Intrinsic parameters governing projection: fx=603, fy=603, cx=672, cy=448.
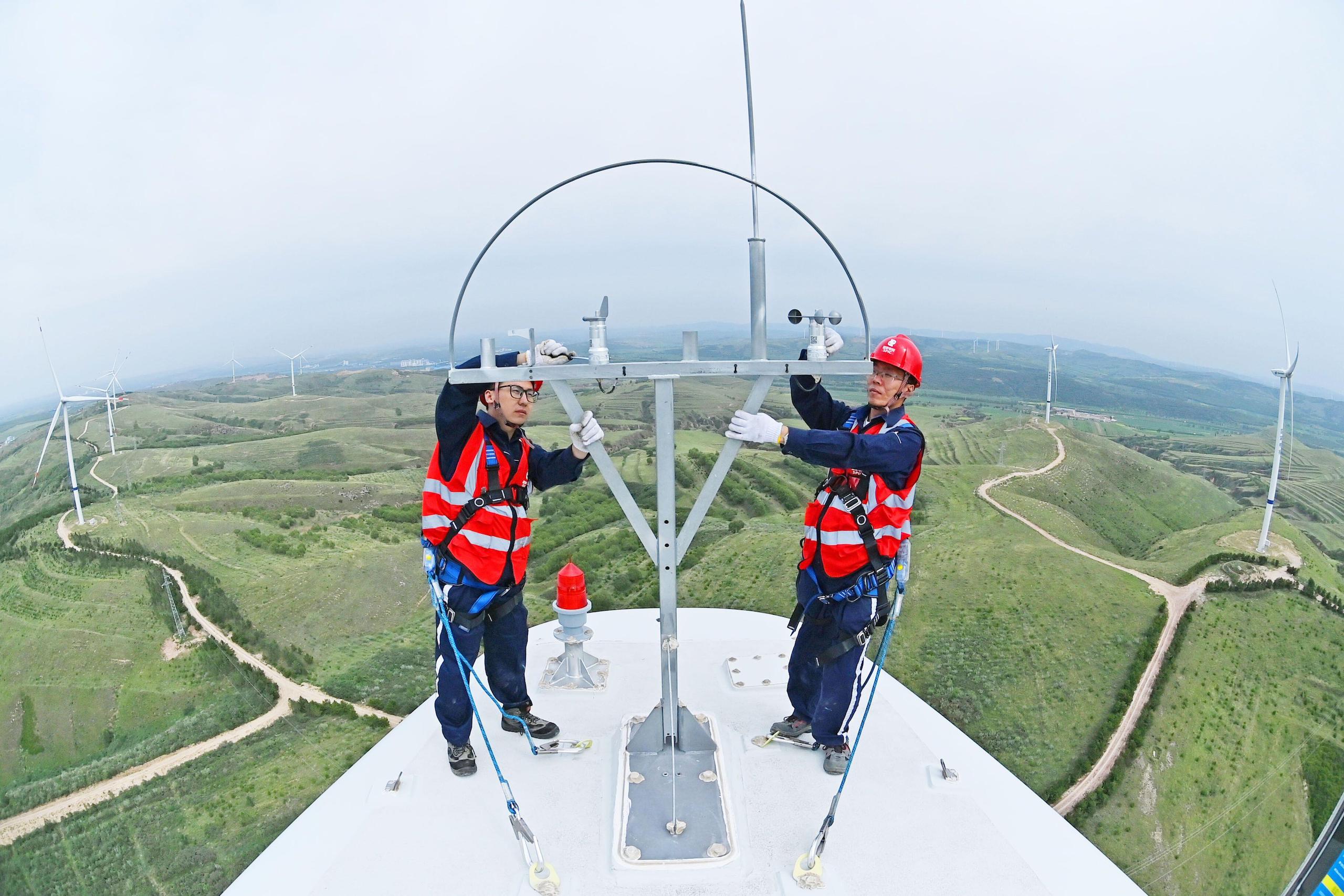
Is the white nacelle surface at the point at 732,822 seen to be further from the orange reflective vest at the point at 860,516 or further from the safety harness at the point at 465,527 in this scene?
the orange reflective vest at the point at 860,516

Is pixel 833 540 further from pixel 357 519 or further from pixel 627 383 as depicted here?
pixel 357 519

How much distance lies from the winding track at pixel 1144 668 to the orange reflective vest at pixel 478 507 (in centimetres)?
1196

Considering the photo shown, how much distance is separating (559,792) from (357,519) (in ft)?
56.0

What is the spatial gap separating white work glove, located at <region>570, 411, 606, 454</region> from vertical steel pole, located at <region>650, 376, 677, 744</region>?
0.34m

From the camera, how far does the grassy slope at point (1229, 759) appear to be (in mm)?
10508

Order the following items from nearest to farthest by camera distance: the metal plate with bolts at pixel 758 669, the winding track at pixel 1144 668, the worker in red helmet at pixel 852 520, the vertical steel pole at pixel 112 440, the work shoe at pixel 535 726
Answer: the worker in red helmet at pixel 852 520
the work shoe at pixel 535 726
the metal plate with bolts at pixel 758 669
the winding track at pixel 1144 668
the vertical steel pole at pixel 112 440

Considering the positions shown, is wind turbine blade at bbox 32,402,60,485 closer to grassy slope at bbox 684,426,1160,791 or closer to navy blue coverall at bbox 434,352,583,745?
grassy slope at bbox 684,426,1160,791

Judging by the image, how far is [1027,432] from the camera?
38.9 meters

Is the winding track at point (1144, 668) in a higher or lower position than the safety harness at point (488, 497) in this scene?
lower

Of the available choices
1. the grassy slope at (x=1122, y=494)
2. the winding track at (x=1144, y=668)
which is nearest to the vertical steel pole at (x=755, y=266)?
the winding track at (x=1144, y=668)

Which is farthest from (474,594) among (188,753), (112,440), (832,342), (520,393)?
(112,440)

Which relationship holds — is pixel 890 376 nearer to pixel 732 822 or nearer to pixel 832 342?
pixel 832 342

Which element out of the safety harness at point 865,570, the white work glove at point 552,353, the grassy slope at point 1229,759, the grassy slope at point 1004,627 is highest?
the white work glove at point 552,353

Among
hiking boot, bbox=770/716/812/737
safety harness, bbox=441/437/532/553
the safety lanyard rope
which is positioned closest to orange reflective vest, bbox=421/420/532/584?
safety harness, bbox=441/437/532/553
